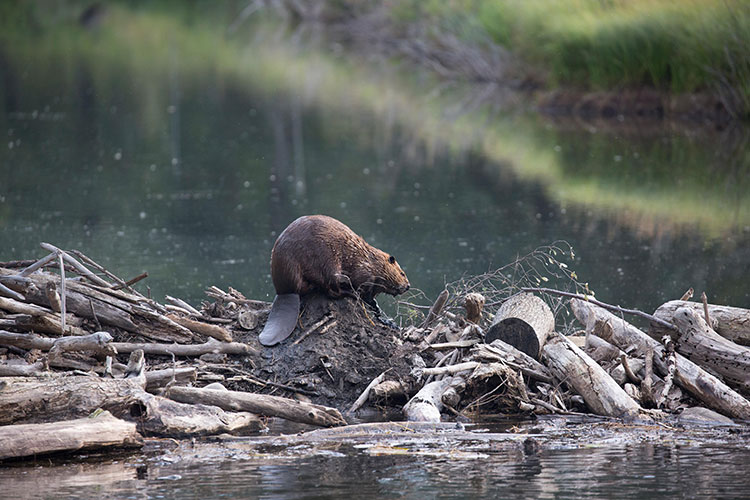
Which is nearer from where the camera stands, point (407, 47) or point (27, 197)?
point (27, 197)

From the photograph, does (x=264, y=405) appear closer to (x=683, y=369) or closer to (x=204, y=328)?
(x=204, y=328)

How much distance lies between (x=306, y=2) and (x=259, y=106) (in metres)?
12.3

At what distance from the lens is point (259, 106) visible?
19750mm

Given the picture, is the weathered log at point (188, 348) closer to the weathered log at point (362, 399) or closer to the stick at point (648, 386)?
the weathered log at point (362, 399)

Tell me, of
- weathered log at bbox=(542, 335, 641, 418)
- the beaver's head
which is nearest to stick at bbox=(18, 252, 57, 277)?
the beaver's head

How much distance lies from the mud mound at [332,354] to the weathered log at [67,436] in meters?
1.05

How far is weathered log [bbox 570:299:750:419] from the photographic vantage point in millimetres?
5168

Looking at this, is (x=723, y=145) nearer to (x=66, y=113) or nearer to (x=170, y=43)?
(x=66, y=113)

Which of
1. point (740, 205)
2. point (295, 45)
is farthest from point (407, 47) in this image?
point (740, 205)

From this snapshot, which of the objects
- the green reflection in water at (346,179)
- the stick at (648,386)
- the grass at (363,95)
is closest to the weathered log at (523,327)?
the stick at (648,386)

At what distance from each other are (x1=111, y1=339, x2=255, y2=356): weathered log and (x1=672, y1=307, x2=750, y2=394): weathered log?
231 centimetres

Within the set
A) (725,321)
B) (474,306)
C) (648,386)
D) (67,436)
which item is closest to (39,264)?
(67,436)

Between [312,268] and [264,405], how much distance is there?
0.93m

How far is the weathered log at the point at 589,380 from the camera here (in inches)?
205
